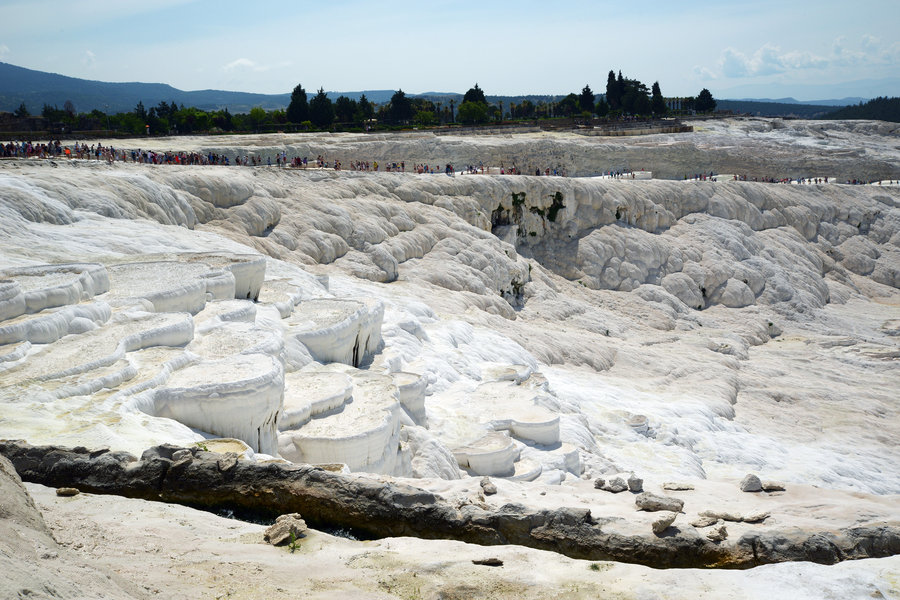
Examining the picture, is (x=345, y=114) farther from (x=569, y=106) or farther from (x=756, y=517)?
(x=756, y=517)

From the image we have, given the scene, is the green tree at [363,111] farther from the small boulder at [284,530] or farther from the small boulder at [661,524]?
the small boulder at [661,524]

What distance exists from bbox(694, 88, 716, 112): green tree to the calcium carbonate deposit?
40.4 m

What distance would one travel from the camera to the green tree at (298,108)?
55.4 meters

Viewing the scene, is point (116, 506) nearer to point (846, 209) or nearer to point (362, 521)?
point (362, 521)

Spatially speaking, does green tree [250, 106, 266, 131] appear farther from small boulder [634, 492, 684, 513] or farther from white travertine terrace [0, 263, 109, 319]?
small boulder [634, 492, 684, 513]

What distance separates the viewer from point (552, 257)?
114ft

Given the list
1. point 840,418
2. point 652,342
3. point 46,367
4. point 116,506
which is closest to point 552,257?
point 652,342

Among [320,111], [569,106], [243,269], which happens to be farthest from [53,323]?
[569,106]

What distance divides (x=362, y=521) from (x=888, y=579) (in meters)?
4.00

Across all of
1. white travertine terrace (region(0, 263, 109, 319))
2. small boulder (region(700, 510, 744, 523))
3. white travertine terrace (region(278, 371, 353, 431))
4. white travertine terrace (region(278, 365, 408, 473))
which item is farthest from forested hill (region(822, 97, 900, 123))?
small boulder (region(700, 510, 744, 523))

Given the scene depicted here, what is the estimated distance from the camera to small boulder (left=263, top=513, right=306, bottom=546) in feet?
18.5

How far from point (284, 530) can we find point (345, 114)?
5569cm

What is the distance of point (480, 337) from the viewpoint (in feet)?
63.9

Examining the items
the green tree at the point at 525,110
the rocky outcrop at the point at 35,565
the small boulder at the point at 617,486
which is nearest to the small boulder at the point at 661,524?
the small boulder at the point at 617,486
